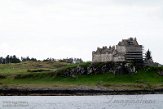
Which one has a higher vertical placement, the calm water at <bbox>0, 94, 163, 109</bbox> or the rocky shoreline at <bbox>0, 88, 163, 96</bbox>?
A: the rocky shoreline at <bbox>0, 88, 163, 96</bbox>

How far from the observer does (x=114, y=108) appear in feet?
353

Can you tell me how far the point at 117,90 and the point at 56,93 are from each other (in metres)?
20.2

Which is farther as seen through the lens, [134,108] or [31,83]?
[31,83]

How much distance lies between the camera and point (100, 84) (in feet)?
→ 627

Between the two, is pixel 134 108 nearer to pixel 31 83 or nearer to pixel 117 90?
pixel 117 90

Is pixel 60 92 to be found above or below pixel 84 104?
above

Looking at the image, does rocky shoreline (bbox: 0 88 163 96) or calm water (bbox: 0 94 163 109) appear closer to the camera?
calm water (bbox: 0 94 163 109)

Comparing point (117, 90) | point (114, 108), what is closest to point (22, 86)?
point (117, 90)

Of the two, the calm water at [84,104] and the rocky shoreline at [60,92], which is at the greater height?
the rocky shoreline at [60,92]

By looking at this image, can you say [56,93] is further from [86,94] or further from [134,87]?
[134,87]

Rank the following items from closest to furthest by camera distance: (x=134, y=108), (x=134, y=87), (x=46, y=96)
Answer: (x=134, y=108) → (x=46, y=96) → (x=134, y=87)

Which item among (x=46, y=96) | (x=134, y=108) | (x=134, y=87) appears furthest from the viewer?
(x=134, y=87)

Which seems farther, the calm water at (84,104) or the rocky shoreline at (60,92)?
the rocky shoreline at (60,92)

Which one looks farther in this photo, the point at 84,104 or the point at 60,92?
the point at 60,92
